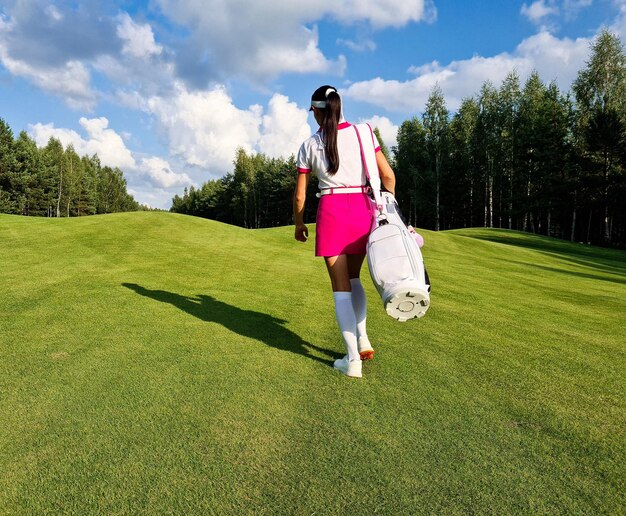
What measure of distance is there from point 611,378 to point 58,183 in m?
94.5

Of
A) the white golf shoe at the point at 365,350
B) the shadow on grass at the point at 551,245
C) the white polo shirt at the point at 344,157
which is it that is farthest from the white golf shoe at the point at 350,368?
the shadow on grass at the point at 551,245

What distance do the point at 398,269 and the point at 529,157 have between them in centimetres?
5300

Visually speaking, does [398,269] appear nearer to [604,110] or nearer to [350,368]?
[350,368]

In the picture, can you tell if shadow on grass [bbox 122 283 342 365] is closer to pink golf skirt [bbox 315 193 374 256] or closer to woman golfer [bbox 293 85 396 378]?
woman golfer [bbox 293 85 396 378]

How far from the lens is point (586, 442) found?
2721 mm

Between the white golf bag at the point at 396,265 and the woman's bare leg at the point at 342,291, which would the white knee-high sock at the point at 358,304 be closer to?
the woman's bare leg at the point at 342,291

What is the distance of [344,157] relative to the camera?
4.16 metres

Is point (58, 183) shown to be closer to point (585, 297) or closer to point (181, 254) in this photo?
point (181, 254)

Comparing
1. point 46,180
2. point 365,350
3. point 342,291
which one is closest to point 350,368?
point 365,350

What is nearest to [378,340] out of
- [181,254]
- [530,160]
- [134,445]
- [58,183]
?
[134,445]

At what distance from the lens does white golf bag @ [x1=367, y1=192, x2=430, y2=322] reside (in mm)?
3545

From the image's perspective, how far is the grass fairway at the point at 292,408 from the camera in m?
2.20

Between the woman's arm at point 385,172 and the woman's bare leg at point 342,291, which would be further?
the woman's arm at point 385,172

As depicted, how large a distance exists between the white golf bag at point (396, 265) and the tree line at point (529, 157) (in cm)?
4671
